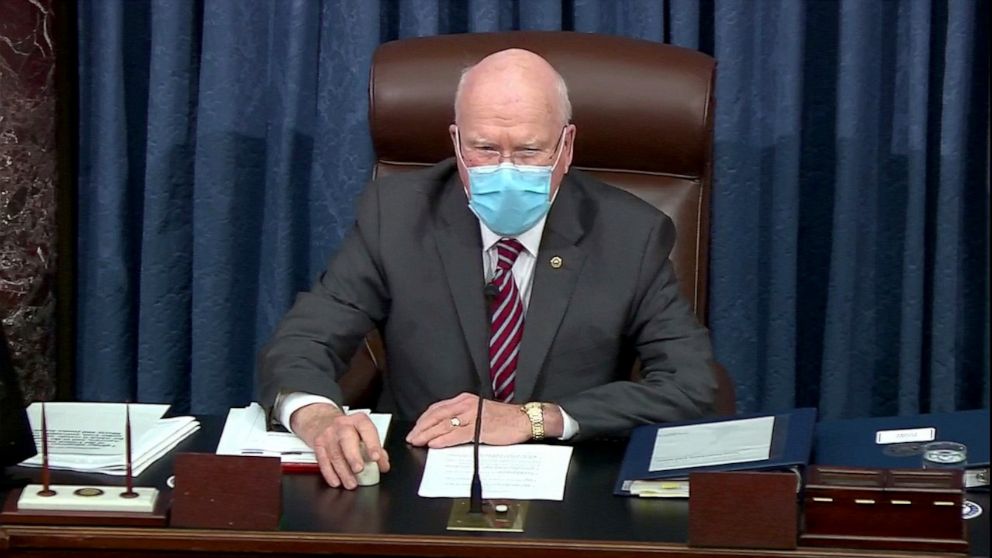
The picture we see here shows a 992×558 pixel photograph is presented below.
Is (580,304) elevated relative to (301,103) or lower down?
lower down

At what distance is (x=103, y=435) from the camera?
85.0 inches

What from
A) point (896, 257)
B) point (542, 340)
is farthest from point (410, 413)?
point (896, 257)

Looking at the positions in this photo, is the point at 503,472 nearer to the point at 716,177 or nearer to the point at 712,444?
the point at 712,444

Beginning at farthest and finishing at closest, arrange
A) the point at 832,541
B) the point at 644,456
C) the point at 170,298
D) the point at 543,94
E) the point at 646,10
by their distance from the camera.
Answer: the point at 170,298 < the point at 646,10 < the point at 543,94 < the point at 644,456 < the point at 832,541

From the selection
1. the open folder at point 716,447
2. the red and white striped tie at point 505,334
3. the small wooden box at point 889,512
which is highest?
the red and white striped tie at point 505,334

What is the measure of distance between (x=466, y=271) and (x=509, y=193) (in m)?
0.19

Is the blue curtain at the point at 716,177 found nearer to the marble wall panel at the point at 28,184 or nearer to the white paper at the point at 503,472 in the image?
the marble wall panel at the point at 28,184

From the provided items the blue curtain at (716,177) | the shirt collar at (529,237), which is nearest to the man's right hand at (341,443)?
the shirt collar at (529,237)

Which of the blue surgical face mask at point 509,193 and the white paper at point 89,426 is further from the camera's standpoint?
the blue surgical face mask at point 509,193

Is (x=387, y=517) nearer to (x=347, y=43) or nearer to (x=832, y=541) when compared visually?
(x=832, y=541)

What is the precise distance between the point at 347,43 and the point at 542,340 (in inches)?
43.7

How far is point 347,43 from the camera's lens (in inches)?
133

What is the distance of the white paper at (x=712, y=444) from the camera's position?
198cm

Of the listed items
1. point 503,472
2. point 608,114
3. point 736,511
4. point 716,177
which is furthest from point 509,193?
point 716,177
